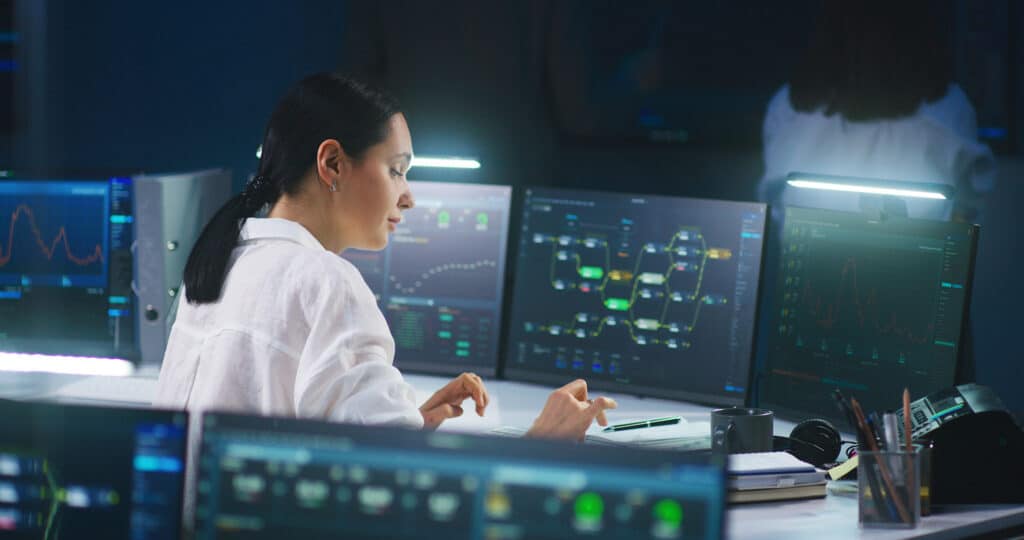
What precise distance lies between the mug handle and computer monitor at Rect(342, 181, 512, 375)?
805 millimetres

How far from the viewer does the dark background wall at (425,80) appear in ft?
11.1

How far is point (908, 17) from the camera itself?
2740mm

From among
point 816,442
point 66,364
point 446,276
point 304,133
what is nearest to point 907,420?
point 816,442

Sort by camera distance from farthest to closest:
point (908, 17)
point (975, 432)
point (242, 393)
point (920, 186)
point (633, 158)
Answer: point (633, 158)
point (908, 17)
point (920, 186)
point (975, 432)
point (242, 393)

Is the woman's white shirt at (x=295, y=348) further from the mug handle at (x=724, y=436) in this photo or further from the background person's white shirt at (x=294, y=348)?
the mug handle at (x=724, y=436)

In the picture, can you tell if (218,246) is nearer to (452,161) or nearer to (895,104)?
(452,161)

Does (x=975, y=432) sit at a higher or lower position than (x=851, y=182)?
lower

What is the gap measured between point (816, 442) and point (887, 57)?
109 cm

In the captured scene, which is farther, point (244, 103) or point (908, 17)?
point (244, 103)

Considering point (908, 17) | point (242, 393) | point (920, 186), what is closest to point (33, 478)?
point (242, 393)

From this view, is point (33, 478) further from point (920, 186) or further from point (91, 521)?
point (920, 186)

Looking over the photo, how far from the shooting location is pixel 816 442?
208 centimetres

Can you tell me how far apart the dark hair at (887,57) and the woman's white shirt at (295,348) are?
62.0 inches

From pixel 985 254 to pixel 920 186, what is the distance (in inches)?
48.6
